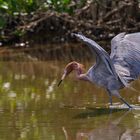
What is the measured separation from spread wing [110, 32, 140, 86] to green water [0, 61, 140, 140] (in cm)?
43

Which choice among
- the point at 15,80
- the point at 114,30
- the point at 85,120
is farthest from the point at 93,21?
the point at 85,120

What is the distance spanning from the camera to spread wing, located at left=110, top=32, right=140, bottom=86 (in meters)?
8.31

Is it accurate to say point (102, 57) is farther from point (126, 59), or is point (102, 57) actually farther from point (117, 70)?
point (126, 59)

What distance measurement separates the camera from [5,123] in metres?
7.41

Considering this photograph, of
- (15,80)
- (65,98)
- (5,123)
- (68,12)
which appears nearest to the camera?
(5,123)

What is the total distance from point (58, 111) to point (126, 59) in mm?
1116

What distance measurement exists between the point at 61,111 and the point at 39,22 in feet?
26.2

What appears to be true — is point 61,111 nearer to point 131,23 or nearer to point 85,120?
point 85,120

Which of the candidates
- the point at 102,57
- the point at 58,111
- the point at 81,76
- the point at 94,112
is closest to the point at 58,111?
the point at 58,111

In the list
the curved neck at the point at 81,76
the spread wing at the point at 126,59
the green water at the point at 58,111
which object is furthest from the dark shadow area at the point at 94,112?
the curved neck at the point at 81,76

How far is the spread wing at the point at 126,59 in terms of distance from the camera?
8312 millimetres

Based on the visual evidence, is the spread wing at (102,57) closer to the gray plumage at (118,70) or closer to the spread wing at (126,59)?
the gray plumage at (118,70)

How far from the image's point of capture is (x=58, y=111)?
8.11 m

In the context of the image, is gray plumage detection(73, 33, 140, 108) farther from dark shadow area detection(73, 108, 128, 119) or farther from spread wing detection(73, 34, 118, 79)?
dark shadow area detection(73, 108, 128, 119)
